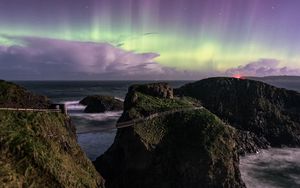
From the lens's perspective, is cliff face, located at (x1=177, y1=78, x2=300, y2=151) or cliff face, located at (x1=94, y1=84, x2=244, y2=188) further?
cliff face, located at (x1=177, y1=78, x2=300, y2=151)

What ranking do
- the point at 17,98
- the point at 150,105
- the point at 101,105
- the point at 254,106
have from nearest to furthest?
the point at 17,98 < the point at 150,105 < the point at 254,106 < the point at 101,105

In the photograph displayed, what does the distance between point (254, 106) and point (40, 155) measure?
56.1 meters

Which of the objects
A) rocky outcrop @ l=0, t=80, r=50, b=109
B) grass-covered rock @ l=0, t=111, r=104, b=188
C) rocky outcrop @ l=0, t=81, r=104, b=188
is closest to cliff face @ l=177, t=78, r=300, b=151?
rocky outcrop @ l=0, t=81, r=104, b=188

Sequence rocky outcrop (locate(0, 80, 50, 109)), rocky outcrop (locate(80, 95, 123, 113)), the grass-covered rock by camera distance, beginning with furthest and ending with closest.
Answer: rocky outcrop (locate(80, 95, 123, 113))
rocky outcrop (locate(0, 80, 50, 109))
the grass-covered rock

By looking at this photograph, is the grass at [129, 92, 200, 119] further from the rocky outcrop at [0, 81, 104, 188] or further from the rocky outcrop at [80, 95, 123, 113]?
the rocky outcrop at [80, 95, 123, 113]

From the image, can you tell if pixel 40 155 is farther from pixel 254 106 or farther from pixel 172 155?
pixel 254 106

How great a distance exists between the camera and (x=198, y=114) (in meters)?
46.8

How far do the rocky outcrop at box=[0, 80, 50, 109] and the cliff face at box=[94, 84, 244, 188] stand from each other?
470 inches

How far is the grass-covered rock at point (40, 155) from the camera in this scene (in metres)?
24.7

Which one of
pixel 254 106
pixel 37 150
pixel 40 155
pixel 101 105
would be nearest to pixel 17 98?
pixel 37 150

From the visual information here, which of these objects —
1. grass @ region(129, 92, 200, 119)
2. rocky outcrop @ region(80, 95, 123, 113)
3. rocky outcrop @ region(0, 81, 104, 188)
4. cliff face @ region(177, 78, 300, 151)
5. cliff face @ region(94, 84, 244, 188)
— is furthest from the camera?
rocky outcrop @ region(80, 95, 123, 113)

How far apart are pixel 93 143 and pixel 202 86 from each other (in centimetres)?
2812

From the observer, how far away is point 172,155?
41094mm

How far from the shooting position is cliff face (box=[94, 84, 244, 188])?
39.8 m
